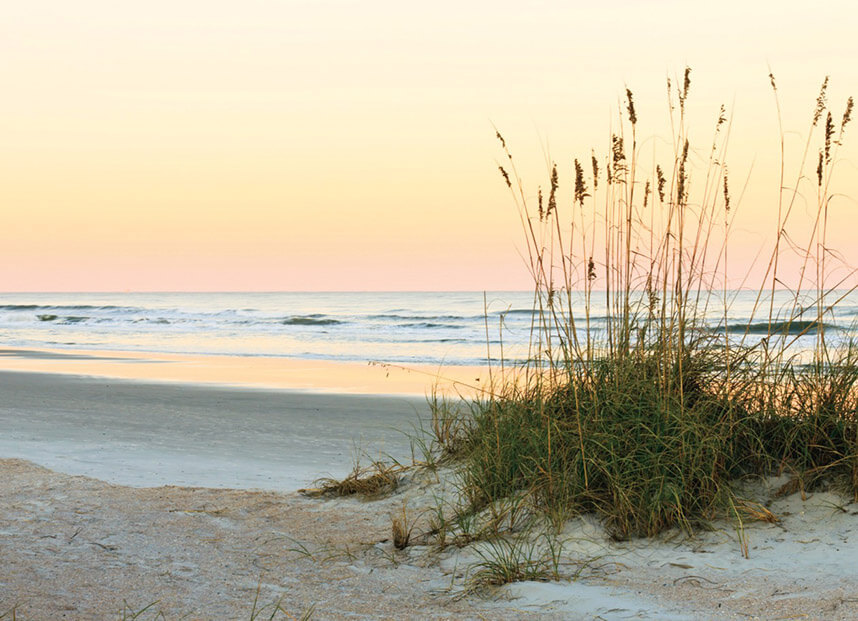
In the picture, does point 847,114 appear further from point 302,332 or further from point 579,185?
point 302,332

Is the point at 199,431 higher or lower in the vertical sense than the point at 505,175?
lower

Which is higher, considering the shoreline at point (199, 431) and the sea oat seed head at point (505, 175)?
the sea oat seed head at point (505, 175)

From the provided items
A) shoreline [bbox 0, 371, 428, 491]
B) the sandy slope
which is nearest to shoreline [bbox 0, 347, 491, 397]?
shoreline [bbox 0, 371, 428, 491]

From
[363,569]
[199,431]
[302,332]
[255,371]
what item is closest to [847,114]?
[363,569]

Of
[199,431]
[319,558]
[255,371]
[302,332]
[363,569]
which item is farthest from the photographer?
[302,332]

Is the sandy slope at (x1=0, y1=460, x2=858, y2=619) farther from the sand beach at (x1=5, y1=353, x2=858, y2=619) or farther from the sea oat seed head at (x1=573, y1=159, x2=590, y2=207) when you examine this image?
the sea oat seed head at (x1=573, y1=159, x2=590, y2=207)

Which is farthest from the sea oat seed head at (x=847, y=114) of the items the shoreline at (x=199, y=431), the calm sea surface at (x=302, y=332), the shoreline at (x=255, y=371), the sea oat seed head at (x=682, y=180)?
the calm sea surface at (x=302, y=332)

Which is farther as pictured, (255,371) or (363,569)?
(255,371)

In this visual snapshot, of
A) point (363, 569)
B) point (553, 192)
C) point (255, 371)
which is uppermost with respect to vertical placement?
point (553, 192)

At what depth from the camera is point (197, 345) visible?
83.5ft

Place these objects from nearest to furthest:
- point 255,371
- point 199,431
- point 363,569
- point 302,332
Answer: point 363,569 → point 199,431 → point 255,371 → point 302,332

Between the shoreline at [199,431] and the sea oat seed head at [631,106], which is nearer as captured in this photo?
the sea oat seed head at [631,106]

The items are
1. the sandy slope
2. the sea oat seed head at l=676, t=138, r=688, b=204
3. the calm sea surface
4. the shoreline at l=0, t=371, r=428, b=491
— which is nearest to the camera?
the sandy slope

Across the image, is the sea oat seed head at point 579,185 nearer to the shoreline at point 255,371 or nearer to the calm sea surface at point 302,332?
the shoreline at point 255,371
